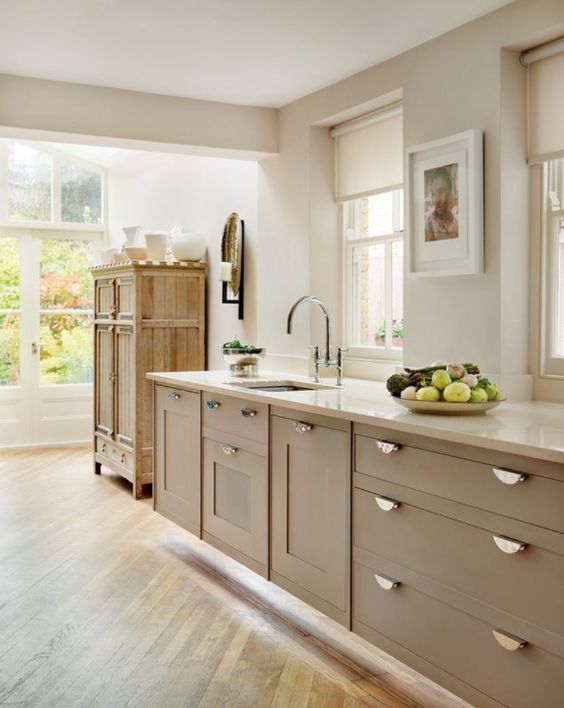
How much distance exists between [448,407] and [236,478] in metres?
1.27

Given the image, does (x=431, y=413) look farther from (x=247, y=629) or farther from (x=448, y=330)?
(x=247, y=629)

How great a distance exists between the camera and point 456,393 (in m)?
2.61

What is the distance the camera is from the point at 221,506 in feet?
12.1

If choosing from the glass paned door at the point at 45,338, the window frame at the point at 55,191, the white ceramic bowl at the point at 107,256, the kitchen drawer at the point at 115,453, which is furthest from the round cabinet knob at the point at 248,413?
the window frame at the point at 55,191

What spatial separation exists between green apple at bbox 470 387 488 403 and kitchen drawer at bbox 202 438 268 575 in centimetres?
101

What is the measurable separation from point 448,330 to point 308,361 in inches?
47.6

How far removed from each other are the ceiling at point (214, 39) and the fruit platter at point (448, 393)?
1567mm

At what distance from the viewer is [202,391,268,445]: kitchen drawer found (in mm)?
3336

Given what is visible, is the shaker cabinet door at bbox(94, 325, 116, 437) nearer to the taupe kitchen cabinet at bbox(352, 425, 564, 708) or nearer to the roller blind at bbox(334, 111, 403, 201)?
the roller blind at bbox(334, 111, 403, 201)

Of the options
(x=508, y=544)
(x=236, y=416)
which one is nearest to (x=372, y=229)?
(x=236, y=416)

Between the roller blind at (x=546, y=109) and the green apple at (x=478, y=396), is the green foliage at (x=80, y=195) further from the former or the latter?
the green apple at (x=478, y=396)

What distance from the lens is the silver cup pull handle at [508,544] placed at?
6.73 ft

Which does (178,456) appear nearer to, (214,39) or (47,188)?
(214,39)

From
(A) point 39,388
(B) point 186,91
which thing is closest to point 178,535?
(B) point 186,91
